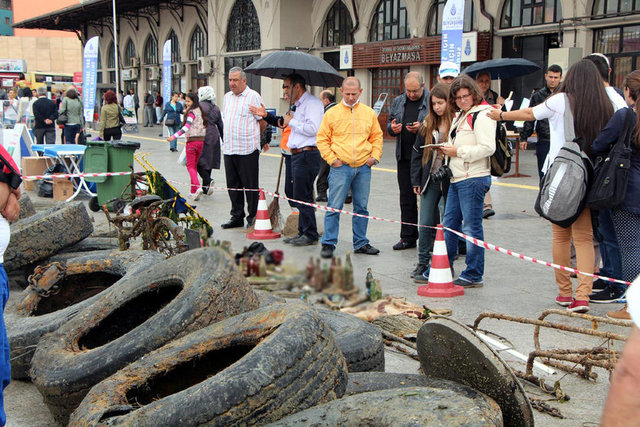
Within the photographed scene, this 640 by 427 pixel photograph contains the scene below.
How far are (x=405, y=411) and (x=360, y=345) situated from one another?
→ 4.09ft

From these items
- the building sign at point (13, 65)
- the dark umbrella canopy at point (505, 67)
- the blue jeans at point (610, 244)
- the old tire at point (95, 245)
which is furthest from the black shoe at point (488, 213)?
the building sign at point (13, 65)

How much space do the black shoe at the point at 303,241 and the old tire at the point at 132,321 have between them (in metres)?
3.65

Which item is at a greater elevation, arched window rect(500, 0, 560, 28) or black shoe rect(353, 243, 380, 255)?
arched window rect(500, 0, 560, 28)

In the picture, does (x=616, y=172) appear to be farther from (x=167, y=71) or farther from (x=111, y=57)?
(x=111, y=57)

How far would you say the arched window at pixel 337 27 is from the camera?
28.0m

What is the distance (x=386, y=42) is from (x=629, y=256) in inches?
809

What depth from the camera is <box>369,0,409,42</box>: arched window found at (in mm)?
25328

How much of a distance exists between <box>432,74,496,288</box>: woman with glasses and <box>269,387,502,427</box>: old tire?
11.4ft

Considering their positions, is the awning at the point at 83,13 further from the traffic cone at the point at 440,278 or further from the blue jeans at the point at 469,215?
the traffic cone at the point at 440,278

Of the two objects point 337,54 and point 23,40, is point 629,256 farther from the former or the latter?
point 23,40

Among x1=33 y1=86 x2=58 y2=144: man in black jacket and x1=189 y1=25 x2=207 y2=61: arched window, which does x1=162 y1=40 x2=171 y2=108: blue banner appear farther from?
x1=33 y1=86 x2=58 y2=144: man in black jacket

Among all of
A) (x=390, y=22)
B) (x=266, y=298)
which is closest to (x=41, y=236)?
(x=266, y=298)

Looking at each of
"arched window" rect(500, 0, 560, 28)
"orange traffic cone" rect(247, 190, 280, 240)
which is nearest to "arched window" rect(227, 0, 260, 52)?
"arched window" rect(500, 0, 560, 28)

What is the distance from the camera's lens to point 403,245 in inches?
316
